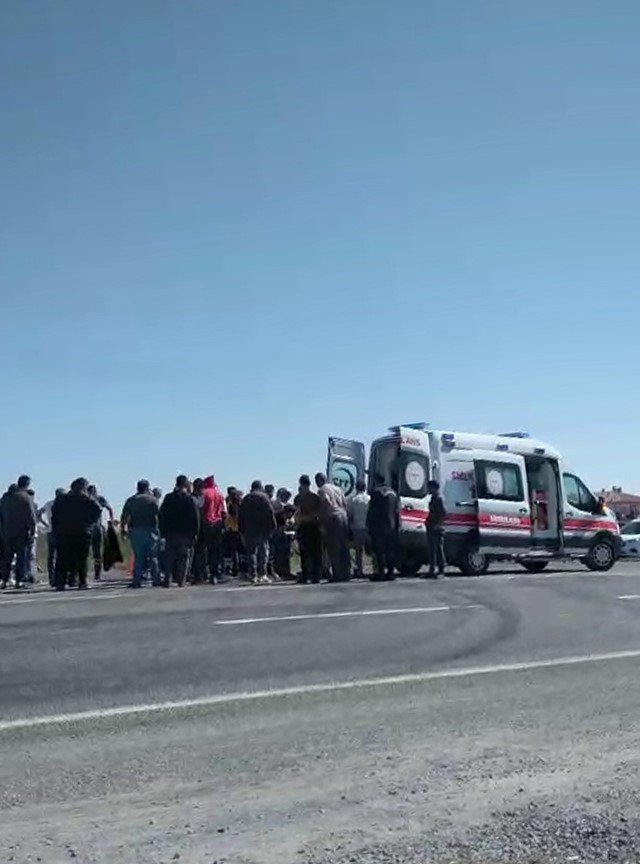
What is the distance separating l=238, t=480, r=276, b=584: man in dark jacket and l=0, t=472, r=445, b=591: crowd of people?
0.02 m

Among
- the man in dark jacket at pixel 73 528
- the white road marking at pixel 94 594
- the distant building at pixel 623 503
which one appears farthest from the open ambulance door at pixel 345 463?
the distant building at pixel 623 503

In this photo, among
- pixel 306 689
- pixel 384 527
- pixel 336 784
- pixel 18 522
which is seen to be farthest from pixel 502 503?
pixel 336 784

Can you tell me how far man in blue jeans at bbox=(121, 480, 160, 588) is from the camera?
19.5m

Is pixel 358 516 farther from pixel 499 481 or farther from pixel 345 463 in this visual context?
pixel 499 481

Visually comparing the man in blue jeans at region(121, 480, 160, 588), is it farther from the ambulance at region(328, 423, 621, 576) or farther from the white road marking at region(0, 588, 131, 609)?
the ambulance at region(328, 423, 621, 576)

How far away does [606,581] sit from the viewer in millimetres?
21266

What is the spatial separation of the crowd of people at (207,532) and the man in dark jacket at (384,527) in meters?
0.02

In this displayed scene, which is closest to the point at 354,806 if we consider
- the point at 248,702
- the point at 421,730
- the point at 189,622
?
the point at 421,730

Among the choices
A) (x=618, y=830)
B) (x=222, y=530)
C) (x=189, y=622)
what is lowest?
(x=618, y=830)

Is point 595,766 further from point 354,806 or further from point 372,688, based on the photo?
point 372,688

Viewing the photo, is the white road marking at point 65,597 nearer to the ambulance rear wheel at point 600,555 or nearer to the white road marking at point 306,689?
the white road marking at point 306,689

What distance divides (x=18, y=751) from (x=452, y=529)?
16.9 meters

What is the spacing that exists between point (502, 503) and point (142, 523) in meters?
7.91

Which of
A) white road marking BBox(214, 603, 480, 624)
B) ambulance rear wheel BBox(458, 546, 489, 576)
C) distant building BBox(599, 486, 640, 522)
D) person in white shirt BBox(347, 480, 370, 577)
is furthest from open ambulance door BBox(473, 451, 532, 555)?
distant building BBox(599, 486, 640, 522)
